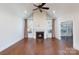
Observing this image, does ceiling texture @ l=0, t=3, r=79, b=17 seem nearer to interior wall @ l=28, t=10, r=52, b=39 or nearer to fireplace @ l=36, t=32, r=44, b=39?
interior wall @ l=28, t=10, r=52, b=39

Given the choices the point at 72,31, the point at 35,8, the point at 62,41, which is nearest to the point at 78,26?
the point at 72,31

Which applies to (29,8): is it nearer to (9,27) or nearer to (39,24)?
(39,24)

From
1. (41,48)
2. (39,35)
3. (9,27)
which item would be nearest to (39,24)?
(39,35)

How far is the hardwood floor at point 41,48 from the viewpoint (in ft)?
8.08

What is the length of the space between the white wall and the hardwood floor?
0.39ft

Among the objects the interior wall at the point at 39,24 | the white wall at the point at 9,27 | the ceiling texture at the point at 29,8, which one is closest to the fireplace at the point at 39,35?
the interior wall at the point at 39,24

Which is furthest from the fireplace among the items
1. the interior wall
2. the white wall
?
the white wall

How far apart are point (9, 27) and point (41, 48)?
0.79 m

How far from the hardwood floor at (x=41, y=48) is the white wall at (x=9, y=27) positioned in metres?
0.12

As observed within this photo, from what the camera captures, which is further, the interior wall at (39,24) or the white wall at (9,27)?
the interior wall at (39,24)

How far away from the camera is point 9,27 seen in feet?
8.38

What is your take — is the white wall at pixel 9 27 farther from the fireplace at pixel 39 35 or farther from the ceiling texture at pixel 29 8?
the fireplace at pixel 39 35

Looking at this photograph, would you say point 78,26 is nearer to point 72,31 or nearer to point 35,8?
point 72,31

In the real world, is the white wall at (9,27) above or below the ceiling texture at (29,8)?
below
